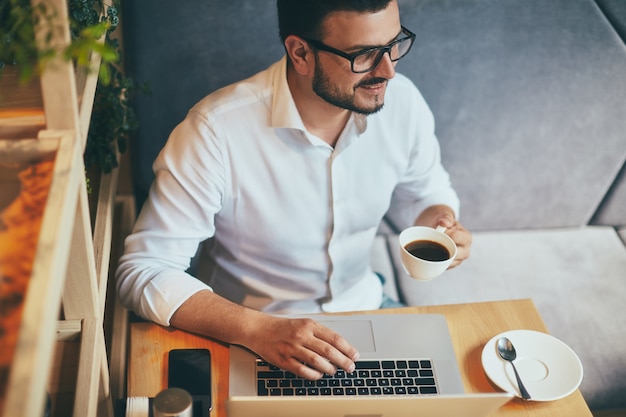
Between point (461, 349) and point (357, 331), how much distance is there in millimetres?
215

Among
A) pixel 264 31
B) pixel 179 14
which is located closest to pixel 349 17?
pixel 264 31

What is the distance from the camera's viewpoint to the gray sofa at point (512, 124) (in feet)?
5.49

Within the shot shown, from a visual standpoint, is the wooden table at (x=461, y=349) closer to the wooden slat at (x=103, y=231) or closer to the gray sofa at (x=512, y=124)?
the wooden slat at (x=103, y=231)

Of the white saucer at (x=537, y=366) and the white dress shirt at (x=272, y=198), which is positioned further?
the white dress shirt at (x=272, y=198)

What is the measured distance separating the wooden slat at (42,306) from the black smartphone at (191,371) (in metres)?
0.55

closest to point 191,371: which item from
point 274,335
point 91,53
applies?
point 274,335

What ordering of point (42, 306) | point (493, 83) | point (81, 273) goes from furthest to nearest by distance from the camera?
point (493, 83) < point (81, 273) < point (42, 306)

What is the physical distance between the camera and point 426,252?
134 centimetres

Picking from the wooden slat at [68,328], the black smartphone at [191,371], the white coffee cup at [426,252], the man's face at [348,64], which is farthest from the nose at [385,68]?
the wooden slat at [68,328]

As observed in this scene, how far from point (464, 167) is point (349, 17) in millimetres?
799

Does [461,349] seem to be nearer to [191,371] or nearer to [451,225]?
[451,225]

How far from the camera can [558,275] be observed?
1985 mm

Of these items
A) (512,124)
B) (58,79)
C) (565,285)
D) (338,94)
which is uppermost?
(58,79)

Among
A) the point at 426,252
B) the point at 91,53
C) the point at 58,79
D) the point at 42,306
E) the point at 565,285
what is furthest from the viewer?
the point at 565,285
